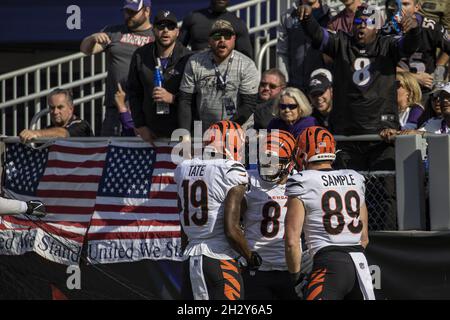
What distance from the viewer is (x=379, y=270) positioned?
1058 centimetres

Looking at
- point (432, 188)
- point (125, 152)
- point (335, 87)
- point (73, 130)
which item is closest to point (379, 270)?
point (432, 188)

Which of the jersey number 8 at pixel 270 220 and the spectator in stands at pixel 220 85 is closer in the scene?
the jersey number 8 at pixel 270 220

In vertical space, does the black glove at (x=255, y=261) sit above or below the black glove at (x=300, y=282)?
above

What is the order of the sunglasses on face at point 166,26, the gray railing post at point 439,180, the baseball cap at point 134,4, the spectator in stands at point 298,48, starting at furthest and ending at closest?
the baseball cap at point 134,4 → the spectator in stands at point 298,48 → the sunglasses on face at point 166,26 → the gray railing post at point 439,180

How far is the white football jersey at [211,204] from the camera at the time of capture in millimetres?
9078

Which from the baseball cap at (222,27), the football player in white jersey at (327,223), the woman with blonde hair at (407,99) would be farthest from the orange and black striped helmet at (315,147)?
the baseball cap at (222,27)

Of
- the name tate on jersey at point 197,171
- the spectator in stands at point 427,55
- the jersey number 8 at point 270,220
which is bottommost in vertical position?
the jersey number 8 at point 270,220

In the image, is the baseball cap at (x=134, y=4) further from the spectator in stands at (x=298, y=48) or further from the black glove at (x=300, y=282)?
the black glove at (x=300, y=282)

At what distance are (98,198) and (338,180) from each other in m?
3.49

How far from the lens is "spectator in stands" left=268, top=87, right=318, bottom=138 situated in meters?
10.4

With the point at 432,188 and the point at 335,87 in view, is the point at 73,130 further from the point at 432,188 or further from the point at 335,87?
the point at 432,188

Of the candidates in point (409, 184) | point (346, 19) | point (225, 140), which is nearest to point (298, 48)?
point (346, 19)

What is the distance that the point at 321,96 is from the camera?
1084 centimetres

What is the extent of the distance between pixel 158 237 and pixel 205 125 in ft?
3.98
